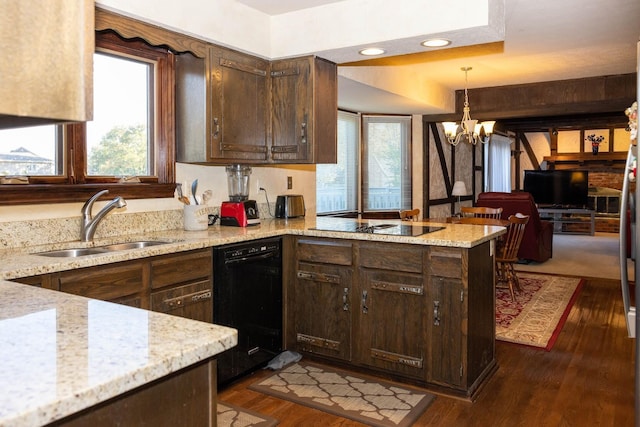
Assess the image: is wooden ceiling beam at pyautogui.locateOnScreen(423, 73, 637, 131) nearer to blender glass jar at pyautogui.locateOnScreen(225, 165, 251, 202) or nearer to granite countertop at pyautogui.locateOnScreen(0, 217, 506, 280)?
granite countertop at pyautogui.locateOnScreen(0, 217, 506, 280)

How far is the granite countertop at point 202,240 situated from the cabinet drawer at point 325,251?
2.3 inches

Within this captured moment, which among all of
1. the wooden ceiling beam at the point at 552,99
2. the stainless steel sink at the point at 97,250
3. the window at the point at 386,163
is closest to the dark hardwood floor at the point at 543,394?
the stainless steel sink at the point at 97,250

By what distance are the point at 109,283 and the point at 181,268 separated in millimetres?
420

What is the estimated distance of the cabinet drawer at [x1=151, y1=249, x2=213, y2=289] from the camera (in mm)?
2598

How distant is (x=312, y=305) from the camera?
3404 millimetres

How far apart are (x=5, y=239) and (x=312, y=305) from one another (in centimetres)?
179

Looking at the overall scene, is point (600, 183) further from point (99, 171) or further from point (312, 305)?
point (99, 171)

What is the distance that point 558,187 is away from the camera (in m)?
11.8

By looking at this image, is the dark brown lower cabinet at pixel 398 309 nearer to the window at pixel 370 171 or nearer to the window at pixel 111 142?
the window at pixel 111 142

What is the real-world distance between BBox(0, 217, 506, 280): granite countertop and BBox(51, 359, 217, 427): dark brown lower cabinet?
4.06ft

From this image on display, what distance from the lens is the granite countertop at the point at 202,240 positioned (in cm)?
213

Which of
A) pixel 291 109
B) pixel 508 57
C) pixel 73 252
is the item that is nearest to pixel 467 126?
pixel 508 57

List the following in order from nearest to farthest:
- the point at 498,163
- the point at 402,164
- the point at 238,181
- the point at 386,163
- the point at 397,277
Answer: the point at 397,277, the point at 238,181, the point at 386,163, the point at 402,164, the point at 498,163

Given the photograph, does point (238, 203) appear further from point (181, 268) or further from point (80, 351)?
point (80, 351)
